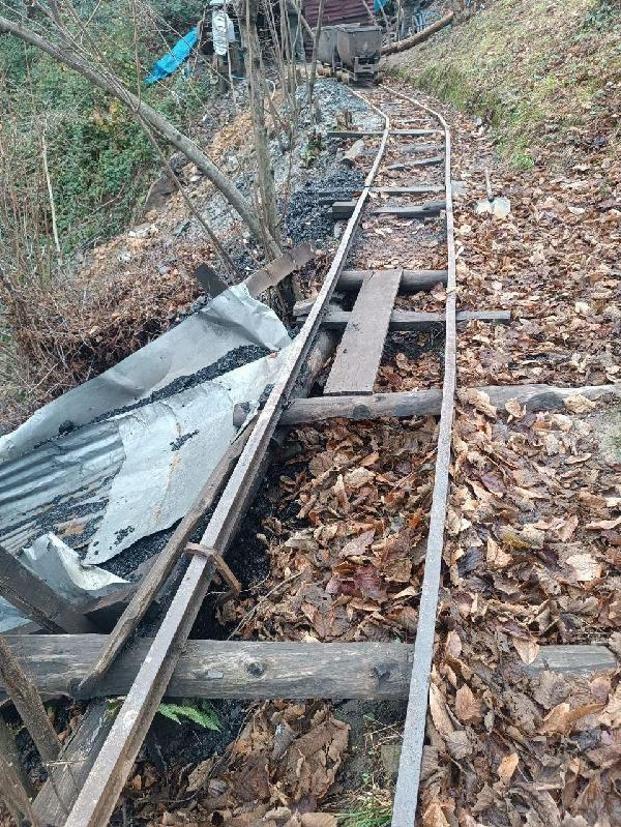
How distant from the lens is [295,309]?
5551 mm

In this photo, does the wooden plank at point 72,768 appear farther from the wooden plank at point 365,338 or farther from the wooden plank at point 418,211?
the wooden plank at point 418,211

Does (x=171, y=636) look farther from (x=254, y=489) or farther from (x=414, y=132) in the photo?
(x=414, y=132)

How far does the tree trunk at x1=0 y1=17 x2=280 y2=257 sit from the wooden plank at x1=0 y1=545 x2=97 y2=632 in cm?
445

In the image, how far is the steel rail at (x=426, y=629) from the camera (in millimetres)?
1957

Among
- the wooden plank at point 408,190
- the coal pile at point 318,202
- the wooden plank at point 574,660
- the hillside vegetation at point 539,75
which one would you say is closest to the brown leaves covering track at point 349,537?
the wooden plank at point 574,660

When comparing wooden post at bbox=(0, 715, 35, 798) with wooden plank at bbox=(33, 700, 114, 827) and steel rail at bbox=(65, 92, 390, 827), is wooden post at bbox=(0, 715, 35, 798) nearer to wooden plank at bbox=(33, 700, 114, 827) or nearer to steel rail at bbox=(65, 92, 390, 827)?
wooden plank at bbox=(33, 700, 114, 827)

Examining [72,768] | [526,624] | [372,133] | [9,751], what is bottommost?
[526,624]

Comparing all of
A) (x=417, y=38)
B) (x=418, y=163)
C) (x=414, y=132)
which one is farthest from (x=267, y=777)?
(x=417, y=38)

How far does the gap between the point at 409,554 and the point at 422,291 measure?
11.1 ft

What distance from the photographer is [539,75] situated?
36.3 ft

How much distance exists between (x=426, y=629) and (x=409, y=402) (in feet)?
5.85

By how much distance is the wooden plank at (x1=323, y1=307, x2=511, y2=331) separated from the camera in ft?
16.8

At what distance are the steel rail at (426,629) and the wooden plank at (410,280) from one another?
1523 millimetres

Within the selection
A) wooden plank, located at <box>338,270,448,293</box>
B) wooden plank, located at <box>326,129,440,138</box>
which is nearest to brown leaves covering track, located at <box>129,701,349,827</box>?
wooden plank, located at <box>338,270,448,293</box>
